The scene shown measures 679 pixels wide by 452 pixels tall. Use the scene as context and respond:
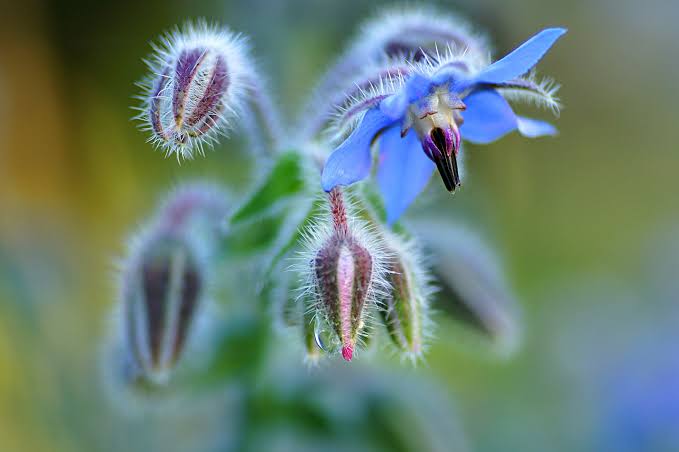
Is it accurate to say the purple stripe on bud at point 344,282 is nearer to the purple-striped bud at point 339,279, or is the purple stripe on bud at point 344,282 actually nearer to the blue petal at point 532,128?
the purple-striped bud at point 339,279

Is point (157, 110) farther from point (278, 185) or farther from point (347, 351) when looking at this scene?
point (347, 351)

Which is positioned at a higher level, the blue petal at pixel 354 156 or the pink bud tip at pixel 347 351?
the blue petal at pixel 354 156

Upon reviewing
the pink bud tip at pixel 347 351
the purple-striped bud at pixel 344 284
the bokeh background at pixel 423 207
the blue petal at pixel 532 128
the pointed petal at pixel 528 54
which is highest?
the bokeh background at pixel 423 207

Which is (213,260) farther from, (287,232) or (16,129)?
(16,129)

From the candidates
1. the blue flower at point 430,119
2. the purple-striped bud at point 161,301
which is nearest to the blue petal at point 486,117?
the blue flower at point 430,119

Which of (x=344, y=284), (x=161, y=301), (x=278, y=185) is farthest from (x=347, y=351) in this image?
(x=161, y=301)

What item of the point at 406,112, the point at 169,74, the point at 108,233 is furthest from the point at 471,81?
the point at 108,233
